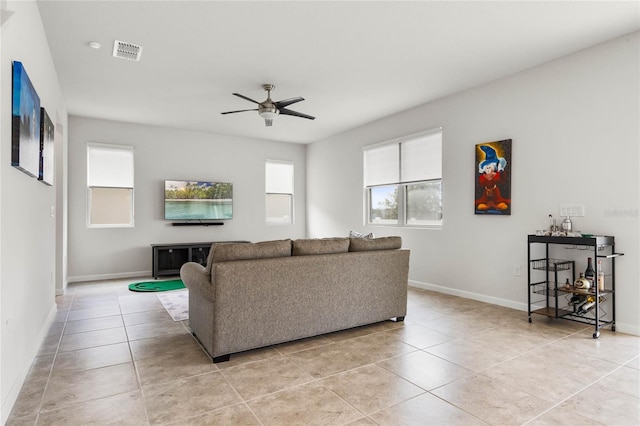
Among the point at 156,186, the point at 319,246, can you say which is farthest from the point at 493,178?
the point at 156,186

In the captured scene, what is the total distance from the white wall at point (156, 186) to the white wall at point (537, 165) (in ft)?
9.86

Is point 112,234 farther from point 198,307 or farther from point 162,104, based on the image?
point 198,307

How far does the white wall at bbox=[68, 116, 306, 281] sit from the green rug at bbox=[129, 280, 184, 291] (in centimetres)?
86

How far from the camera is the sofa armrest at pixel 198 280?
2.85m

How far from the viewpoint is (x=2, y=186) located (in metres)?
2.03

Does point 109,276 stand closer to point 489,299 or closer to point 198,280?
point 198,280

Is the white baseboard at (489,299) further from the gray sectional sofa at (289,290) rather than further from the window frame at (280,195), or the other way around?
the window frame at (280,195)

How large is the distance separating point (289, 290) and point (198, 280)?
0.75 m

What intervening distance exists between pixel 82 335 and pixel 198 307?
1.23 meters

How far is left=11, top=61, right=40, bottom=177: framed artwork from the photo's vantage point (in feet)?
7.22

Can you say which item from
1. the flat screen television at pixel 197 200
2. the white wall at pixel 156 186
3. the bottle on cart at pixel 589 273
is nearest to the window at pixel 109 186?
the white wall at pixel 156 186

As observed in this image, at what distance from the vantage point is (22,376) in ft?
8.02

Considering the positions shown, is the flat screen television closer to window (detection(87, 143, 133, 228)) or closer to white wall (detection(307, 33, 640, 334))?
window (detection(87, 143, 133, 228))

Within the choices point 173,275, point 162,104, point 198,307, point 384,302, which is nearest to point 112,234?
point 173,275
